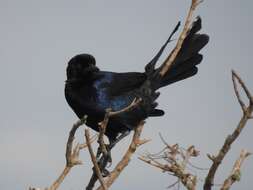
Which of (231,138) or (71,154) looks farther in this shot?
(71,154)

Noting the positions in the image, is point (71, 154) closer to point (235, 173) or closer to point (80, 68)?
point (235, 173)

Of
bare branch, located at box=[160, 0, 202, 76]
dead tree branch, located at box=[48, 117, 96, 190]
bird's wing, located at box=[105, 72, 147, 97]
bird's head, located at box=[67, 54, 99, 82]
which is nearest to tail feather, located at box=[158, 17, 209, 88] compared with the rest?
bird's wing, located at box=[105, 72, 147, 97]

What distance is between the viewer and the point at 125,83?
8.48 metres

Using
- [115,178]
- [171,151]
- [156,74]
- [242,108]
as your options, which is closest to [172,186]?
[171,151]

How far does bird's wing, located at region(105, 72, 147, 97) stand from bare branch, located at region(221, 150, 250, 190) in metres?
5.51

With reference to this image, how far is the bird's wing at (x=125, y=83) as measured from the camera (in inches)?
326

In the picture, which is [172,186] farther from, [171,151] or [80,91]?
[80,91]

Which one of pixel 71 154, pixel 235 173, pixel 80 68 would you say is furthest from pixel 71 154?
pixel 80 68

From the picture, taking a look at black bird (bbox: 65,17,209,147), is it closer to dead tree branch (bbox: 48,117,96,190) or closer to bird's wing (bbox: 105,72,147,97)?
bird's wing (bbox: 105,72,147,97)

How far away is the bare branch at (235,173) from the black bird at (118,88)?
4.99 m

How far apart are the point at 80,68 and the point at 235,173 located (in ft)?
19.2

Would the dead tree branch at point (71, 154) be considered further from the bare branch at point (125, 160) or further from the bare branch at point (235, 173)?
the bare branch at point (235, 173)

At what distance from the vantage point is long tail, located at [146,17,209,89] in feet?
26.2

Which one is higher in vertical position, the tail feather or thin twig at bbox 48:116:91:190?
thin twig at bbox 48:116:91:190
